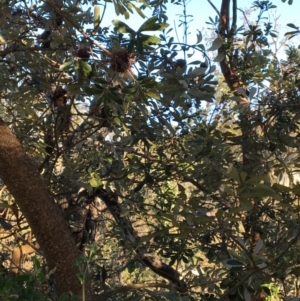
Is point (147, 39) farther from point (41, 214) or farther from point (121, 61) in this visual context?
point (41, 214)

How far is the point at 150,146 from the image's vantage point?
2.76m

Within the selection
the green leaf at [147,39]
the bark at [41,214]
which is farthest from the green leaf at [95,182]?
the green leaf at [147,39]

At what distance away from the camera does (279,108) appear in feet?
8.43

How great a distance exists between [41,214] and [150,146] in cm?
95

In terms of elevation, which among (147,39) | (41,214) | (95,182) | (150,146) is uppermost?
(150,146)

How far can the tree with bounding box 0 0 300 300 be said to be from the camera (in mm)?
1913

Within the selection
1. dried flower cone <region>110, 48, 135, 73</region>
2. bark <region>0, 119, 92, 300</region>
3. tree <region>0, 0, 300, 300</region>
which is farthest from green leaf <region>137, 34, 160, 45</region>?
bark <region>0, 119, 92, 300</region>

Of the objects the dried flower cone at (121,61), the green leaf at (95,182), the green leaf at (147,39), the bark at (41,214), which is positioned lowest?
the bark at (41,214)

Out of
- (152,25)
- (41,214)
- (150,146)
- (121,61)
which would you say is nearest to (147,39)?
(152,25)

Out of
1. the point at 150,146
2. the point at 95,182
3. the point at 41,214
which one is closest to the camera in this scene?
the point at 41,214

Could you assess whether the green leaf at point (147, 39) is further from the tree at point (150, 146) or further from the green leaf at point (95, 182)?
the green leaf at point (95, 182)

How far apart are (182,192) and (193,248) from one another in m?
0.48

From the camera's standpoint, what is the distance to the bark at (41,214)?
1890mm

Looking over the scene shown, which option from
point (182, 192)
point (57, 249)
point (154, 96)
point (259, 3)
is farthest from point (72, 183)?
point (259, 3)
